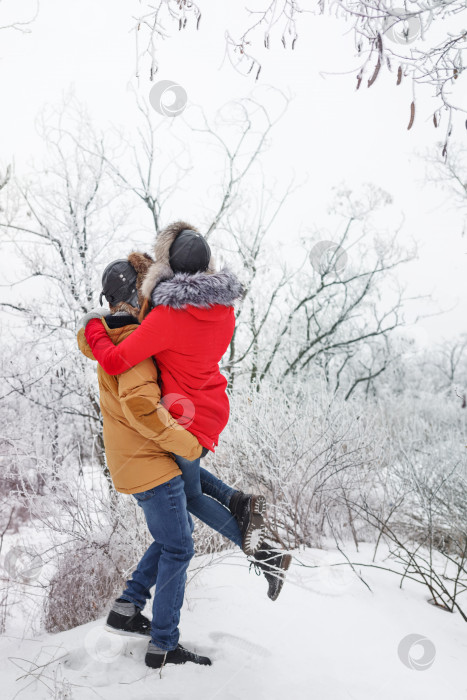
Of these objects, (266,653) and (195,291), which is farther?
(266,653)

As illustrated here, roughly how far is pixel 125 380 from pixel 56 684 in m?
1.22

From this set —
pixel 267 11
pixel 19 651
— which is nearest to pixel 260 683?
pixel 19 651

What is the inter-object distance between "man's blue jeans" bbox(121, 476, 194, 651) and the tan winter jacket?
73 millimetres

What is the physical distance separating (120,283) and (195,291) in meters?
0.38

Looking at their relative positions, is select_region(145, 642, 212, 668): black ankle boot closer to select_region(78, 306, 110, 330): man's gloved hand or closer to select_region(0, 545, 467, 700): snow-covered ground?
select_region(0, 545, 467, 700): snow-covered ground

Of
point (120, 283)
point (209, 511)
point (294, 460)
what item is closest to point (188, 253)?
point (120, 283)

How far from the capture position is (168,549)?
6.12ft

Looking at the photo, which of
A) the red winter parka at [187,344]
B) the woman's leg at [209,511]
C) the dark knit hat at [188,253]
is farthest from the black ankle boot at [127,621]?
the dark knit hat at [188,253]

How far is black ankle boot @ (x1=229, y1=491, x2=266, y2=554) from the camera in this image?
6.70 feet

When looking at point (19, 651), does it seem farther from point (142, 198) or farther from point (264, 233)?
point (264, 233)

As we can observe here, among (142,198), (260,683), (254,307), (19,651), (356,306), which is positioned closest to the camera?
(260,683)

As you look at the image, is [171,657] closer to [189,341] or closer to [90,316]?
[189,341]

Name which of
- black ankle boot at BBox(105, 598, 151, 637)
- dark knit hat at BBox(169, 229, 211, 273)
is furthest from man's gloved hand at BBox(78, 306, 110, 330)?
black ankle boot at BBox(105, 598, 151, 637)

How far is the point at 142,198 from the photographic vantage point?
278 inches
